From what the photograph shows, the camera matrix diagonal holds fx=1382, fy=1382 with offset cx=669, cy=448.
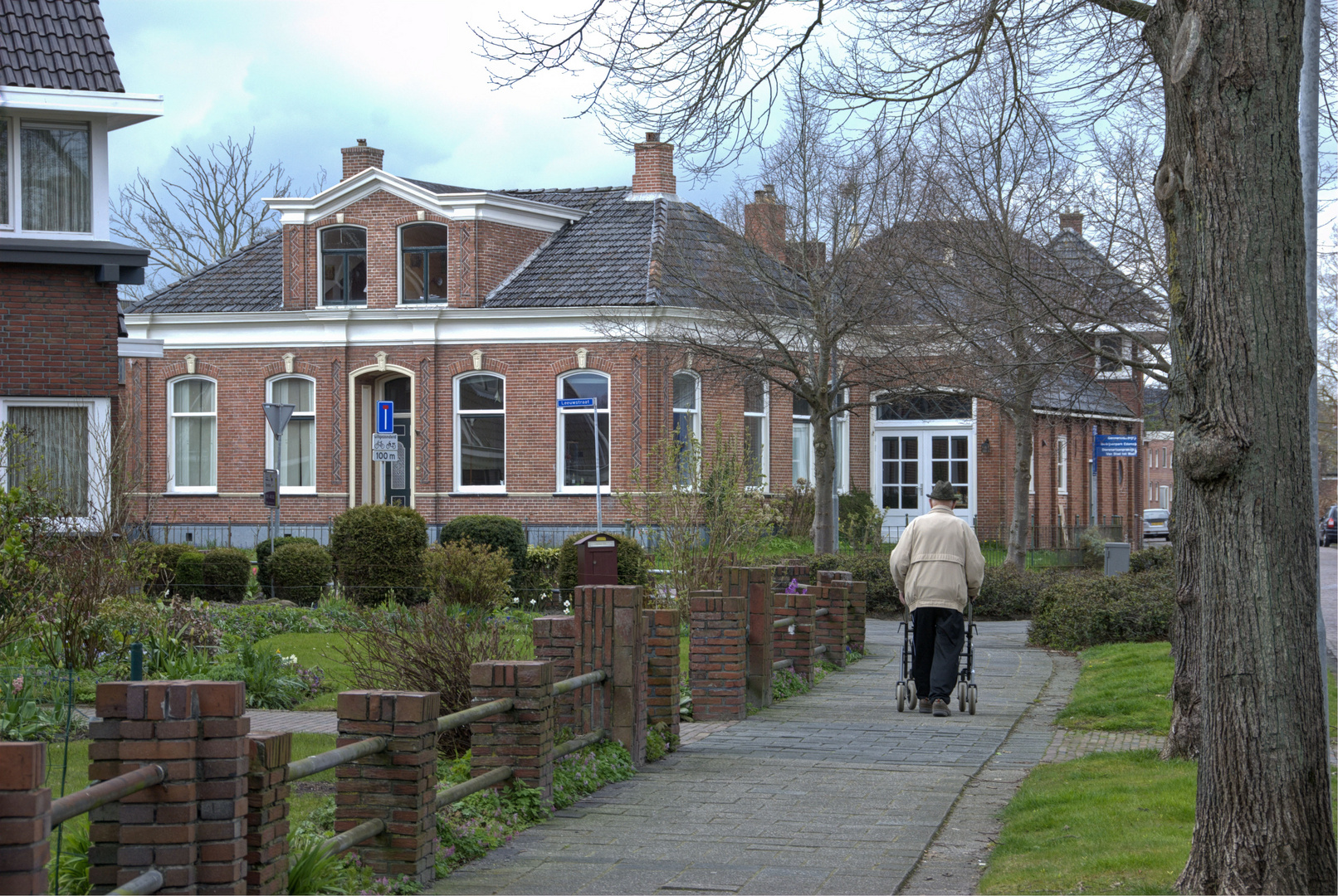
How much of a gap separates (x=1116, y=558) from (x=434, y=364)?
52.2 feet

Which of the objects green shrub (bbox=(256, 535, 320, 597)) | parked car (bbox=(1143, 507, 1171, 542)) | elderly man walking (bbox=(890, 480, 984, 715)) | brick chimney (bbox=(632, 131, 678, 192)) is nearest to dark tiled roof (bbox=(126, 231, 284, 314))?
brick chimney (bbox=(632, 131, 678, 192))

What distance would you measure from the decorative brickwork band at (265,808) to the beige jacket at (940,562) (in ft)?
22.4

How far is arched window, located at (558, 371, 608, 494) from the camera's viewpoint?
3036 cm

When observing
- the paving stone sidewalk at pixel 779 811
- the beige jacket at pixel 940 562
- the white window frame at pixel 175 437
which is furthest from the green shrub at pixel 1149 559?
the white window frame at pixel 175 437

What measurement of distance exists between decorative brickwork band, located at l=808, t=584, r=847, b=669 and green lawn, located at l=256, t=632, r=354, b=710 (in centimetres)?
489

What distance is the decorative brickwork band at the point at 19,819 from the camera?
351 centimetres

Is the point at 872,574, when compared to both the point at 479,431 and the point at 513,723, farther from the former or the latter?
the point at 513,723

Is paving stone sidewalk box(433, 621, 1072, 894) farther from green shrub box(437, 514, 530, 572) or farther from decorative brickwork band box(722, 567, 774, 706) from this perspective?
green shrub box(437, 514, 530, 572)

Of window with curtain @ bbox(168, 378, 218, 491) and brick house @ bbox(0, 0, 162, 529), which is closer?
brick house @ bbox(0, 0, 162, 529)

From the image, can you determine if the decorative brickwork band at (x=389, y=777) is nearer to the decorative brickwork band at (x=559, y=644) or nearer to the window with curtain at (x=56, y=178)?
the decorative brickwork band at (x=559, y=644)

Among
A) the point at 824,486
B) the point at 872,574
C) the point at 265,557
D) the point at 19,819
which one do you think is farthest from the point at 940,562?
the point at 824,486

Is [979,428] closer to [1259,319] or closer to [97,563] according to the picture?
[97,563]

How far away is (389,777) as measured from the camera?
580cm

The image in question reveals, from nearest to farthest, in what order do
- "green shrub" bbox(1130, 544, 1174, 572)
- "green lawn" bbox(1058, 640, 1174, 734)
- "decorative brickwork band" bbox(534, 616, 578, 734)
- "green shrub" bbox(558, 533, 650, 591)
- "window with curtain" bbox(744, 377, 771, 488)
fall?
"decorative brickwork band" bbox(534, 616, 578, 734)
"green lawn" bbox(1058, 640, 1174, 734)
"green shrub" bbox(558, 533, 650, 591)
"green shrub" bbox(1130, 544, 1174, 572)
"window with curtain" bbox(744, 377, 771, 488)
